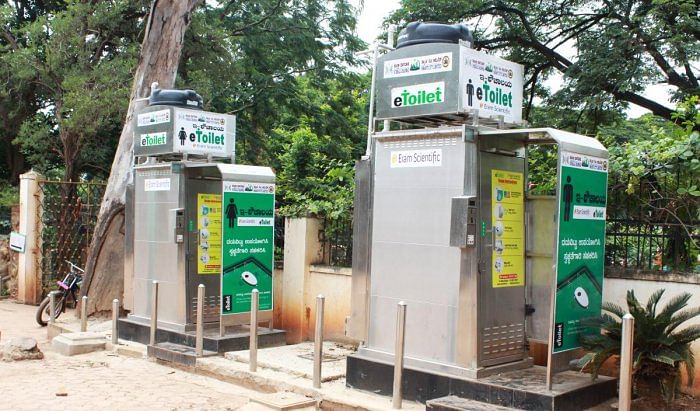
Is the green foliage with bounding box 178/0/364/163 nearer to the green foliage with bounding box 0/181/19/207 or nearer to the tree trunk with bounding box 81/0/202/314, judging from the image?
the tree trunk with bounding box 81/0/202/314

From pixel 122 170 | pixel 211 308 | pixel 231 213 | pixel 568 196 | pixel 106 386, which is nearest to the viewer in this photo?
pixel 568 196

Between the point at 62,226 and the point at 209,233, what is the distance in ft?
23.0

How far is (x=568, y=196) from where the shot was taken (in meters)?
5.98

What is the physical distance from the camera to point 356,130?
21172mm

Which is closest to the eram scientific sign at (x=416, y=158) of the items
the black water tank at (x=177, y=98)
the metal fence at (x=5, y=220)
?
the black water tank at (x=177, y=98)

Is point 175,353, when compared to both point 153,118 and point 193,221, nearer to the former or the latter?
point 193,221

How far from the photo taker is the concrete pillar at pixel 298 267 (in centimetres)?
992

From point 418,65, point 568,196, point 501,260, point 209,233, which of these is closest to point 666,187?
point 568,196

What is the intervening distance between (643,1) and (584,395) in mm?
10543

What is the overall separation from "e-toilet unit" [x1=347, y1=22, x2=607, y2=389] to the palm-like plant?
1.14ft

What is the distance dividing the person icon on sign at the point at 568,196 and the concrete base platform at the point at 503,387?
1.46m

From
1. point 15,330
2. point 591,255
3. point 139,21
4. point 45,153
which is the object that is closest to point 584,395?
point 591,255

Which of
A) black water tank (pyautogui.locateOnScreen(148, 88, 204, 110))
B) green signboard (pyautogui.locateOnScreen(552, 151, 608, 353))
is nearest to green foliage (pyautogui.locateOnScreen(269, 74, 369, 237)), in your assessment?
black water tank (pyautogui.locateOnScreen(148, 88, 204, 110))

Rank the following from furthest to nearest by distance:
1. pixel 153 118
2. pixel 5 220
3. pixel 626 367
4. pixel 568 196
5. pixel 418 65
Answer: pixel 5 220
pixel 153 118
pixel 418 65
pixel 568 196
pixel 626 367
